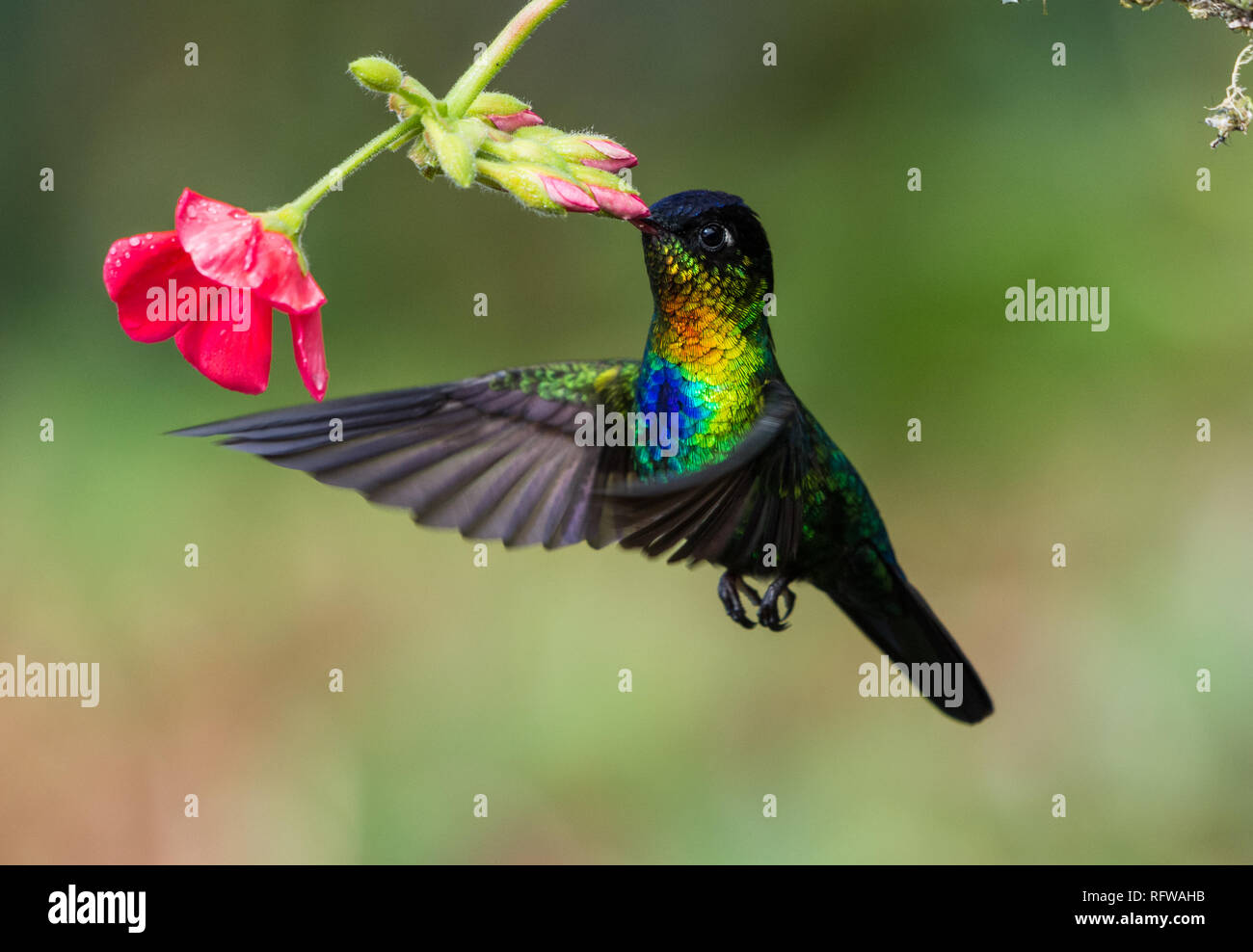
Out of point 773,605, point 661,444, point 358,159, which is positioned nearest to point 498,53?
point 358,159

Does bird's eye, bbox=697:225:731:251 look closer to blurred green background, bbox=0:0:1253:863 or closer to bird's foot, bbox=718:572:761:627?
bird's foot, bbox=718:572:761:627

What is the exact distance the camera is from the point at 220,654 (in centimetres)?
413

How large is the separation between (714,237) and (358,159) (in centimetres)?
53

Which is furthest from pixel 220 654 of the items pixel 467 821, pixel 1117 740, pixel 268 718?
pixel 1117 740

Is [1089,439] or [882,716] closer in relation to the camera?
[882,716]

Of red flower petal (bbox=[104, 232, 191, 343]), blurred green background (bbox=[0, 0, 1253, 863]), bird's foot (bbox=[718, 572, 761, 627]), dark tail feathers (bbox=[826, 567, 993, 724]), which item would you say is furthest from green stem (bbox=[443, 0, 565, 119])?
blurred green background (bbox=[0, 0, 1253, 863])

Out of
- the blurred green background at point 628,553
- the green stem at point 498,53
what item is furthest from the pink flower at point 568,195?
the blurred green background at point 628,553

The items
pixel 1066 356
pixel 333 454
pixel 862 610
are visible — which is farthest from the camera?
pixel 1066 356

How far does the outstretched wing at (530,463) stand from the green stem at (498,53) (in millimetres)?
446

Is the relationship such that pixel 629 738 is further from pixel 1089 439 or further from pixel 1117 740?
pixel 1089 439

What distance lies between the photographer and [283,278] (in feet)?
5.20

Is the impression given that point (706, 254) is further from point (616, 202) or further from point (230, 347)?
point (230, 347)

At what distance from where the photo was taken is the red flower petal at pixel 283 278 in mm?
1568

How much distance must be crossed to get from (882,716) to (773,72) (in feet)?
8.06
